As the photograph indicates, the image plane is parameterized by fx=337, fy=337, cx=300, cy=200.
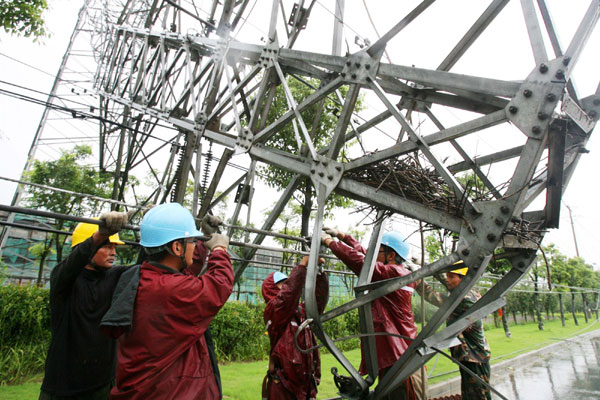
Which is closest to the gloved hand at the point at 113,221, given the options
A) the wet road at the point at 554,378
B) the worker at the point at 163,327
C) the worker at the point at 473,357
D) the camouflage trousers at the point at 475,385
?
the worker at the point at 163,327

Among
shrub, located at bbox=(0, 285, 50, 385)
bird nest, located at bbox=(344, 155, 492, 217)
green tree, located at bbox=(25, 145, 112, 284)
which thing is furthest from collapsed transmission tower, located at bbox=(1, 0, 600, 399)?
green tree, located at bbox=(25, 145, 112, 284)

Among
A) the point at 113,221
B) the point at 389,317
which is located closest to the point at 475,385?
the point at 389,317

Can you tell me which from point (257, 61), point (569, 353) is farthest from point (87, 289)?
point (569, 353)

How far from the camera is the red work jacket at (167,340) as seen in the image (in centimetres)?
179

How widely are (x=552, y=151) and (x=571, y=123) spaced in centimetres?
27

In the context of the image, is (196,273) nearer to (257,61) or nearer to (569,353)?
(257,61)

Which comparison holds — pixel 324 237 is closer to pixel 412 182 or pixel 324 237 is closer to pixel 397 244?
pixel 412 182

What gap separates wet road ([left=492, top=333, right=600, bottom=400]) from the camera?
22.2 feet

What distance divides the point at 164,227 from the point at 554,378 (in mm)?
10254

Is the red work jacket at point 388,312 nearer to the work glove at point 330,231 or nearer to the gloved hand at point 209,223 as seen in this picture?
the work glove at point 330,231

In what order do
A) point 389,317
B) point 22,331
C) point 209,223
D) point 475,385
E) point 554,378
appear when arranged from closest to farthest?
1. point 209,223
2. point 389,317
3. point 475,385
4. point 22,331
5. point 554,378

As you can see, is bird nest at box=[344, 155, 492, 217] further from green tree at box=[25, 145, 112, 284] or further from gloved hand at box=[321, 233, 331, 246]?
green tree at box=[25, 145, 112, 284]

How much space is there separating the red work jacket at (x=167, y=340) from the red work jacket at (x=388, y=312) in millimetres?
1450

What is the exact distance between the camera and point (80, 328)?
2428mm
